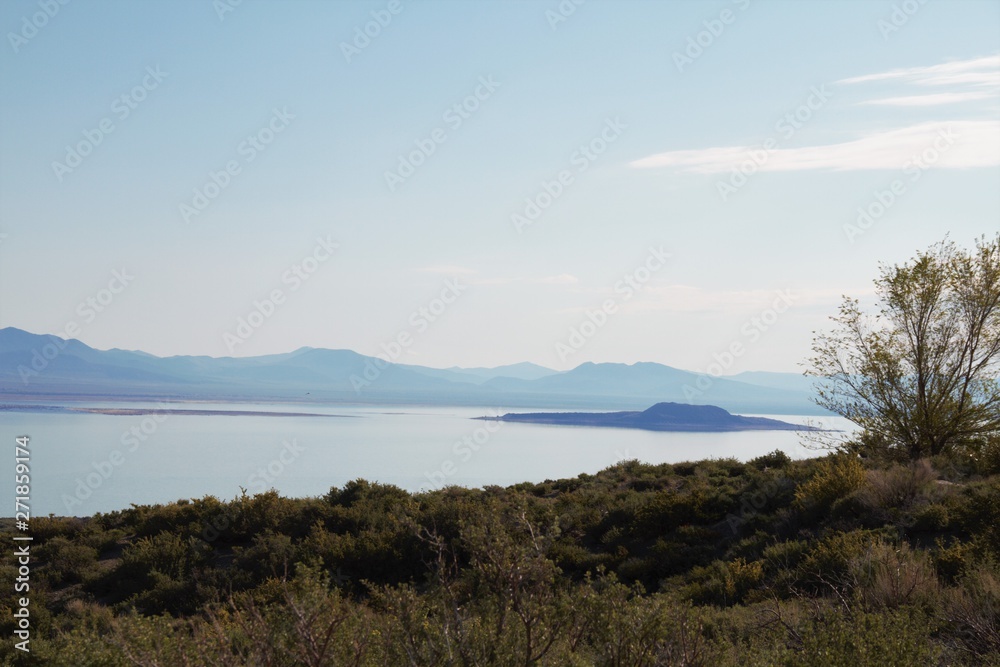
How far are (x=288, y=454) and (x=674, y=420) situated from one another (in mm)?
76993

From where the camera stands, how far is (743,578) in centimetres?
1113

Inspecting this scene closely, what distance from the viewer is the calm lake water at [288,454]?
40625 millimetres

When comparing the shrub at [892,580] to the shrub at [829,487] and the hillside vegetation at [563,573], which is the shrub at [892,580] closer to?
the hillside vegetation at [563,573]

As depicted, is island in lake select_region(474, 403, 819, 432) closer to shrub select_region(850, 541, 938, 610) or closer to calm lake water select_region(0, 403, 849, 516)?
calm lake water select_region(0, 403, 849, 516)

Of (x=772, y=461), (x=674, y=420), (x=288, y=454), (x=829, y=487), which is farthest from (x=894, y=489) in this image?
(x=674, y=420)

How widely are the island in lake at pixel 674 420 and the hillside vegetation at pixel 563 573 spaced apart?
94.1m

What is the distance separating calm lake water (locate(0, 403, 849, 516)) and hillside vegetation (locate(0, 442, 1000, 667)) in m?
3.36

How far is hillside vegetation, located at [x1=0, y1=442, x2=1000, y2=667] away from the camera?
15.5 ft

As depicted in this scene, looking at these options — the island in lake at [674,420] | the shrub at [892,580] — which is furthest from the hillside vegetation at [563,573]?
the island in lake at [674,420]

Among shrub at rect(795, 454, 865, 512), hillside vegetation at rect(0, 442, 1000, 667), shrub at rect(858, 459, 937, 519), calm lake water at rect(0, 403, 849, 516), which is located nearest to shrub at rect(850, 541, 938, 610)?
hillside vegetation at rect(0, 442, 1000, 667)

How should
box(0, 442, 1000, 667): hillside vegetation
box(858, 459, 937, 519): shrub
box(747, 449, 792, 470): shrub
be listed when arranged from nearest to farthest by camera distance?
box(0, 442, 1000, 667): hillside vegetation, box(858, 459, 937, 519): shrub, box(747, 449, 792, 470): shrub

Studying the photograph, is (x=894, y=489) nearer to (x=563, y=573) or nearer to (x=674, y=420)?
(x=563, y=573)

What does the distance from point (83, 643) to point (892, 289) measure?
17219 mm

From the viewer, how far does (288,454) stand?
6444cm
